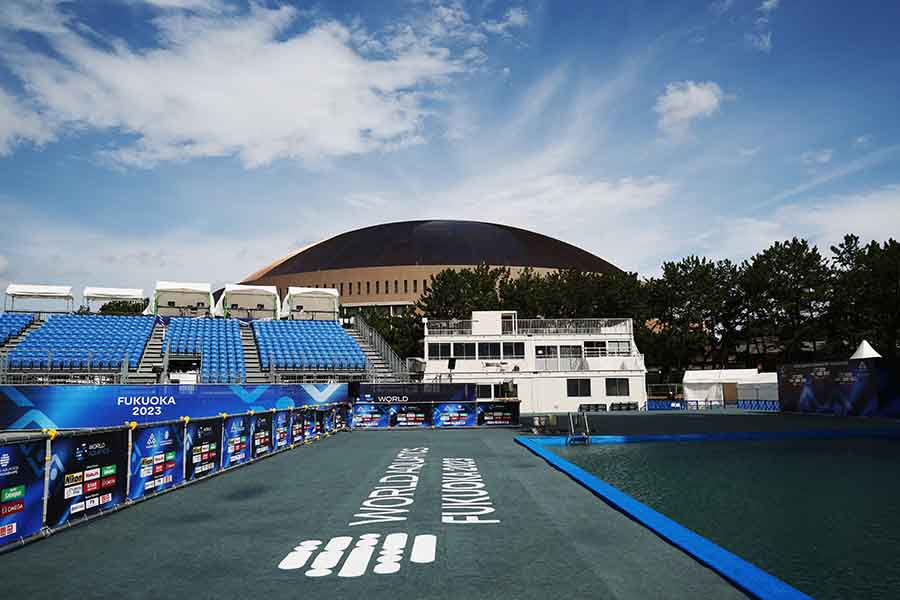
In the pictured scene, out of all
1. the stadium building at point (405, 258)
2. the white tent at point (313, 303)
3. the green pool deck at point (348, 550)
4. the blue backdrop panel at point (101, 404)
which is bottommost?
the green pool deck at point (348, 550)

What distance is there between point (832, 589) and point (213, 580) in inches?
273

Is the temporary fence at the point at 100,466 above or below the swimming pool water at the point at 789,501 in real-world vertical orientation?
above

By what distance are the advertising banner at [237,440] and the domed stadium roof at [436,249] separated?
275 feet

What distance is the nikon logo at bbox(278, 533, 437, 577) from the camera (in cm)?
784

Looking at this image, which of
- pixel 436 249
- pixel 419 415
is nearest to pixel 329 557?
pixel 419 415

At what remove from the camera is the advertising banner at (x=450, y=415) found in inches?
1371

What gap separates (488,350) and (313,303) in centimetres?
1733

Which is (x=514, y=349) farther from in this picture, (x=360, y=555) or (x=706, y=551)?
(x=360, y=555)

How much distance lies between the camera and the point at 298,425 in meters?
25.5

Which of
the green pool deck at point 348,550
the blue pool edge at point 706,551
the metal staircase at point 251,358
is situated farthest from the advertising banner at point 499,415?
the blue pool edge at point 706,551

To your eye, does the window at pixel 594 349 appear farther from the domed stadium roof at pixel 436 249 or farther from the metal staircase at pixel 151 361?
the domed stadium roof at pixel 436 249

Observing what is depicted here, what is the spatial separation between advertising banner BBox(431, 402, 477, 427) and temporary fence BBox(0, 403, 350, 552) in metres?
16.3

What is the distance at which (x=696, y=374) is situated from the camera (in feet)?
202

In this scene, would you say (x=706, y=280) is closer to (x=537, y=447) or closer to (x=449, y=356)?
(x=449, y=356)
